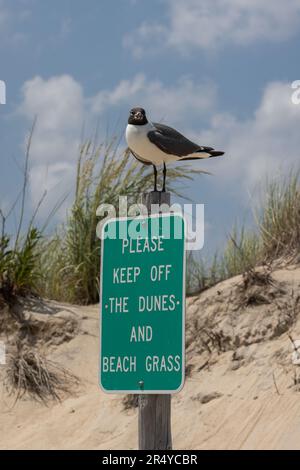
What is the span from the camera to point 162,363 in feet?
13.3

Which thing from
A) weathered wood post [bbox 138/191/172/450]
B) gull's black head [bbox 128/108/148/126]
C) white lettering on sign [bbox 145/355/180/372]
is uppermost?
gull's black head [bbox 128/108/148/126]

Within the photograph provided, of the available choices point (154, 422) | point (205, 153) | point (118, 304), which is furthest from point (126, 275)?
point (205, 153)

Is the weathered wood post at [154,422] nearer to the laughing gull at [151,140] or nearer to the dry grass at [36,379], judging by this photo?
the laughing gull at [151,140]

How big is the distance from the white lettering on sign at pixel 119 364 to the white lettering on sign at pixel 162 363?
0.09 metres

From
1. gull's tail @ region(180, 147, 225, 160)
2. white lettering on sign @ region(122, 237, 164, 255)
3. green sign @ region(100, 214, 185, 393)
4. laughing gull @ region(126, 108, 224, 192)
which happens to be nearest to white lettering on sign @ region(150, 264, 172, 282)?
green sign @ region(100, 214, 185, 393)

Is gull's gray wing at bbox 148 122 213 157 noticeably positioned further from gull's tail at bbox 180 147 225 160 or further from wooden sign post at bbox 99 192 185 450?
wooden sign post at bbox 99 192 185 450

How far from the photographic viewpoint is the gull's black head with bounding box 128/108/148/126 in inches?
228

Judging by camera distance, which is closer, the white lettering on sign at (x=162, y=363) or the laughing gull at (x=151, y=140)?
the white lettering on sign at (x=162, y=363)

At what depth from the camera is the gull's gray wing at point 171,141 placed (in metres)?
5.86

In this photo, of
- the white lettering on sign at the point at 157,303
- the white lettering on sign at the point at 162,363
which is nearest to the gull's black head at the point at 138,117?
the white lettering on sign at the point at 157,303

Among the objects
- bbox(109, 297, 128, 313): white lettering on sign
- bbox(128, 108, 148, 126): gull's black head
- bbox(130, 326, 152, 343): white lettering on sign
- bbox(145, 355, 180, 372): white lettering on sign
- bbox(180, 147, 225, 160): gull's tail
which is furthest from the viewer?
bbox(180, 147, 225, 160): gull's tail

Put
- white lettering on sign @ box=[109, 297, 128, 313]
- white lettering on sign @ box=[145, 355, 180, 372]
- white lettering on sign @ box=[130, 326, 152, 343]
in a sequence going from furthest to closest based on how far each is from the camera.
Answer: white lettering on sign @ box=[109, 297, 128, 313], white lettering on sign @ box=[130, 326, 152, 343], white lettering on sign @ box=[145, 355, 180, 372]

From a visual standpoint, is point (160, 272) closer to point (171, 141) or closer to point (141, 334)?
point (141, 334)

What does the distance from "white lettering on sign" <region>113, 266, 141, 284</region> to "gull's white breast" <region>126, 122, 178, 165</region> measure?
173 cm
